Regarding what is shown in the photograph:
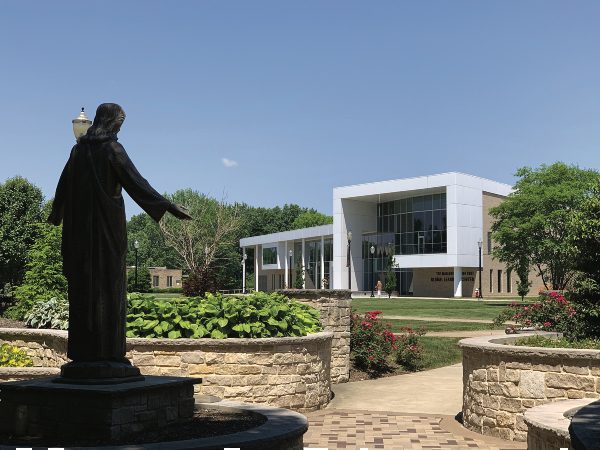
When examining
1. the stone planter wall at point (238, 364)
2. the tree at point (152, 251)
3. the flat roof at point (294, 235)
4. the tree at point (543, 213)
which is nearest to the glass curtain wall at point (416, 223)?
the flat roof at point (294, 235)

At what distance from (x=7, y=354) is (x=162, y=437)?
634cm

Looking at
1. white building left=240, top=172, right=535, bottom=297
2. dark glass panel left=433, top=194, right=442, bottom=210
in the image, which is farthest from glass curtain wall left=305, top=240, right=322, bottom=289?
dark glass panel left=433, top=194, right=442, bottom=210

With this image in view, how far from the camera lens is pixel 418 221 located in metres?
57.8

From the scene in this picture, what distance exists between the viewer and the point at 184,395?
561cm

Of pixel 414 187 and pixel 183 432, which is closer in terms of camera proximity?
pixel 183 432

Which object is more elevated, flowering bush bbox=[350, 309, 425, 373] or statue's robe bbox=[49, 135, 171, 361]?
statue's robe bbox=[49, 135, 171, 361]

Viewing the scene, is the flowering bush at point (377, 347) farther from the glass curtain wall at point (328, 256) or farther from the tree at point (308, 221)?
the tree at point (308, 221)

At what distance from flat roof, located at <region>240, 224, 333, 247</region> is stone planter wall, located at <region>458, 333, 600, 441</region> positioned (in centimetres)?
5404

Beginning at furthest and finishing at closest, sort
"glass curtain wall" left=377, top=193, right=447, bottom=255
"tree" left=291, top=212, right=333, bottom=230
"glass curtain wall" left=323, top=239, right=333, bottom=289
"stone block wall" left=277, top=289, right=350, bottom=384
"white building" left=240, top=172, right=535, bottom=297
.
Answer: "tree" left=291, top=212, right=333, bottom=230 < "glass curtain wall" left=323, top=239, right=333, bottom=289 < "glass curtain wall" left=377, top=193, right=447, bottom=255 < "white building" left=240, top=172, right=535, bottom=297 < "stone block wall" left=277, top=289, right=350, bottom=384

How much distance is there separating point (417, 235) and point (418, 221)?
1.33m

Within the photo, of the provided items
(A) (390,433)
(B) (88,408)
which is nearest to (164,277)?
(A) (390,433)

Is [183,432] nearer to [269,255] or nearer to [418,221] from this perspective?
[418,221]

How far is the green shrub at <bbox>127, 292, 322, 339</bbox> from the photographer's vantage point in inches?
361

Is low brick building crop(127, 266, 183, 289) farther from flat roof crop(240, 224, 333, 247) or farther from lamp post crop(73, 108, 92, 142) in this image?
lamp post crop(73, 108, 92, 142)
